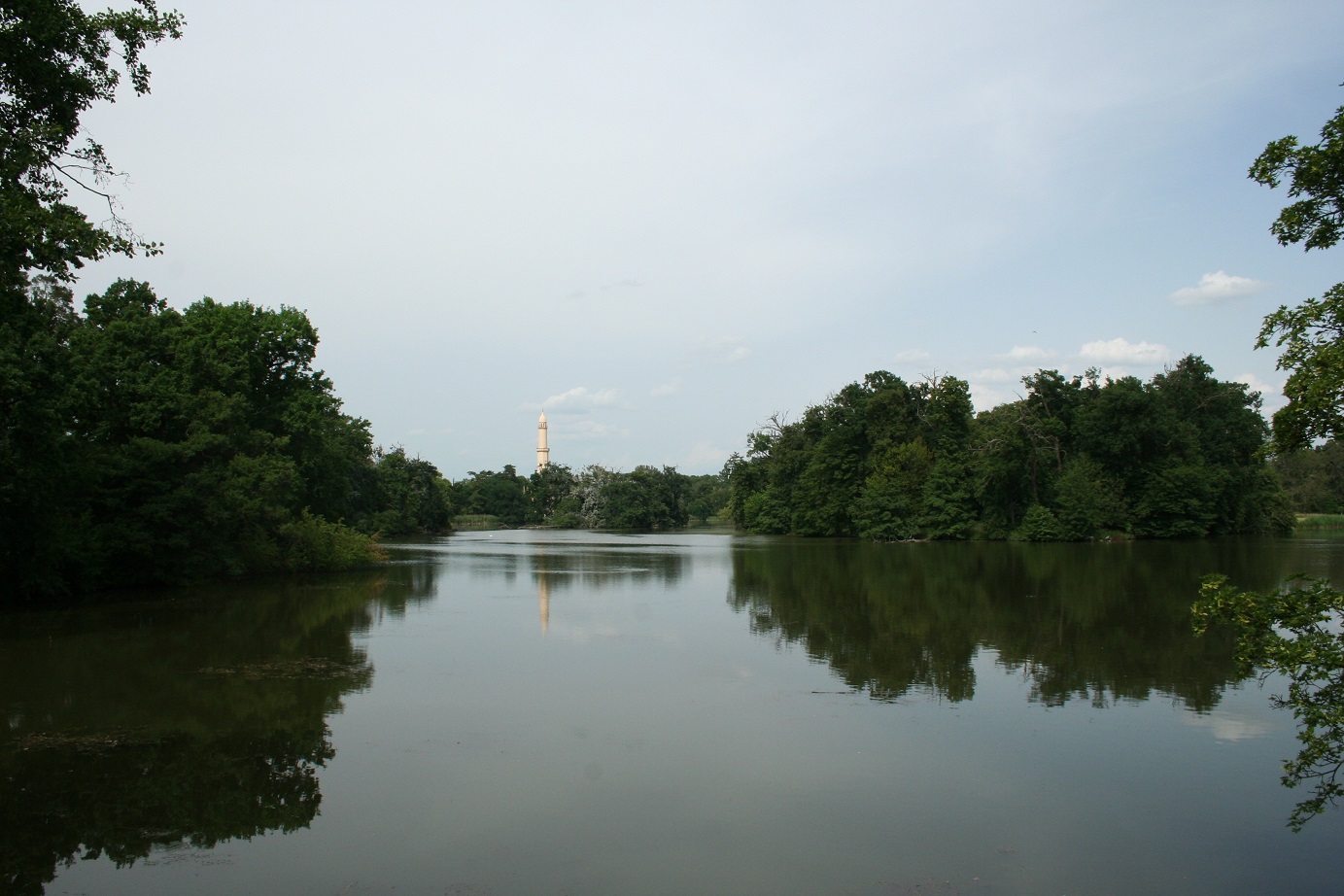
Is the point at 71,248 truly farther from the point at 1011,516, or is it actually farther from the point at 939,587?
the point at 1011,516

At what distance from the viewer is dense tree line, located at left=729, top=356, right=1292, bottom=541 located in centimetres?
5116

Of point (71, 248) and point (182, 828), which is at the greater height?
point (71, 248)

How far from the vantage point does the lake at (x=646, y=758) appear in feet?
20.9

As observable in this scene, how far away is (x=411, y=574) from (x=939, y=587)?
17384 millimetres

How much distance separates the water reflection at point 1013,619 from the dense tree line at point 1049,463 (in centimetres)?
1598

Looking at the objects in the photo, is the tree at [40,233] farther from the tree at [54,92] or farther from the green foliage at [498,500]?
the green foliage at [498,500]

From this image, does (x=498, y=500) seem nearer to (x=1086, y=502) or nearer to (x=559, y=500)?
(x=559, y=500)

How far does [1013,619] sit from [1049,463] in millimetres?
38943

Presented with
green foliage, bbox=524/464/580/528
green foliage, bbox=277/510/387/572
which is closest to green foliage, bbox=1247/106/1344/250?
green foliage, bbox=277/510/387/572

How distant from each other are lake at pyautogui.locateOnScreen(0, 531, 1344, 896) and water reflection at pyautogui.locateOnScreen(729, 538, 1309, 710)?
0.12m

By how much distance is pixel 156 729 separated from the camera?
9867 mm

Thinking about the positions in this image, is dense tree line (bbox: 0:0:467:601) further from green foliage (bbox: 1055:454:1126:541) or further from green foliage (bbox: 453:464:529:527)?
green foliage (bbox: 453:464:529:527)

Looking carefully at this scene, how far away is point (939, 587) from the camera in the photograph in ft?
79.5

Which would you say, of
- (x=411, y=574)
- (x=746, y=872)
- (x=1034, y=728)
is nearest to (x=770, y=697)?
(x=1034, y=728)
